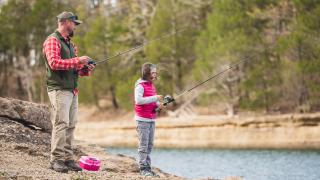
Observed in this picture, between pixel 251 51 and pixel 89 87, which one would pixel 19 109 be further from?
pixel 89 87

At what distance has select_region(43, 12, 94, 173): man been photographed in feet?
29.2

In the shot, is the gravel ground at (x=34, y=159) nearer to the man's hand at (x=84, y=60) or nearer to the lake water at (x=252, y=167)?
the man's hand at (x=84, y=60)

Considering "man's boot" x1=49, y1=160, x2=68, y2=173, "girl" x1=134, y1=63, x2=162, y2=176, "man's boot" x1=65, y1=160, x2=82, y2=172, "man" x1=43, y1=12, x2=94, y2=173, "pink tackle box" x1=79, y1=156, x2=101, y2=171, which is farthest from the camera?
"girl" x1=134, y1=63, x2=162, y2=176

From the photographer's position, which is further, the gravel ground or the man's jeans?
the man's jeans

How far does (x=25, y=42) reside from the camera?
48906 mm

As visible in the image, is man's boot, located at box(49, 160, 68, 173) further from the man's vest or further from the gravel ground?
the man's vest

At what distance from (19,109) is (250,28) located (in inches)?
1070

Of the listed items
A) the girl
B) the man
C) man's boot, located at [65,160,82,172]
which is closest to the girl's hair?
the girl

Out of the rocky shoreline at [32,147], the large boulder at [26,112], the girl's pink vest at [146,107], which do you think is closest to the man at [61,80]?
the rocky shoreline at [32,147]

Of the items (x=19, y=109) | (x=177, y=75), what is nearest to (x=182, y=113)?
(x=177, y=75)

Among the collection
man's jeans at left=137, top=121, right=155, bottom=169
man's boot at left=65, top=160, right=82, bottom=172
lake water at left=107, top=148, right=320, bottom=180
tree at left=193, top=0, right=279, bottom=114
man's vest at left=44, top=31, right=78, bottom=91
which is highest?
tree at left=193, top=0, right=279, bottom=114

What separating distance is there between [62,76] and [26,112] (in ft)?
7.85

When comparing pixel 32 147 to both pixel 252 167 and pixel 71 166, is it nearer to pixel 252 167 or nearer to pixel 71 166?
pixel 71 166

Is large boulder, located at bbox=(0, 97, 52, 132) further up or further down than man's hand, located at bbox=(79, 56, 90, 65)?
further down
